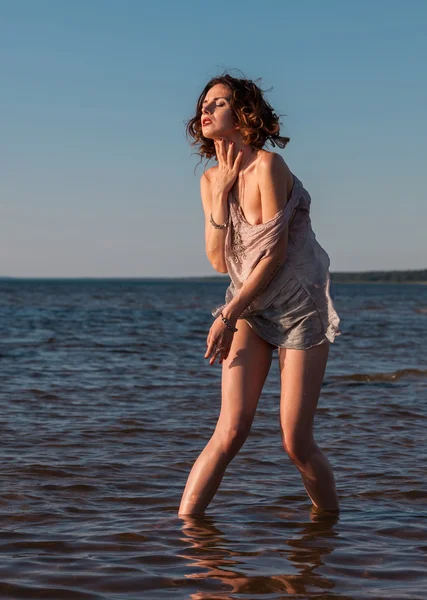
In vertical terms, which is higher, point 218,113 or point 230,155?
point 218,113

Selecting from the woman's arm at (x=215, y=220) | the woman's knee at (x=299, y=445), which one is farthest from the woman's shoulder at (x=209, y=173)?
the woman's knee at (x=299, y=445)

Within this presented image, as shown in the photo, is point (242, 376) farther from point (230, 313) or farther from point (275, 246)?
point (275, 246)

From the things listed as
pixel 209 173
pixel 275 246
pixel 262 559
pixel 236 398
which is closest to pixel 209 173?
pixel 209 173

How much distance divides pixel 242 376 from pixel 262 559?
84 cm

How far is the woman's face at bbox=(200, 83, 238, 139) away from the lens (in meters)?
4.14

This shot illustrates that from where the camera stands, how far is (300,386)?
414cm

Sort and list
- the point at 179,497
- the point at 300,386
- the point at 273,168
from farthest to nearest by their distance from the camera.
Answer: the point at 179,497 < the point at 300,386 < the point at 273,168

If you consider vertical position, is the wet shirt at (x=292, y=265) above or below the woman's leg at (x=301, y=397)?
above

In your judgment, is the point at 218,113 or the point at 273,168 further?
the point at 218,113

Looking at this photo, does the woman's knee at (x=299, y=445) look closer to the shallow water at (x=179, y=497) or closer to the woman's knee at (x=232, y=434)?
the woman's knee at (x=232, y=434)

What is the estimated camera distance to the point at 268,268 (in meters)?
4.08

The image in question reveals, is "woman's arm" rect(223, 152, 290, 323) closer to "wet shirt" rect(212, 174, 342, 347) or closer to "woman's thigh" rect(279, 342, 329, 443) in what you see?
"wet shirt" rect(212, 174, 342, 347)

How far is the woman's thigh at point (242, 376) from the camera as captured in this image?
13.6 ft

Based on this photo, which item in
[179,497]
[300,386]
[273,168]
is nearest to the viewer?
[273,168]
